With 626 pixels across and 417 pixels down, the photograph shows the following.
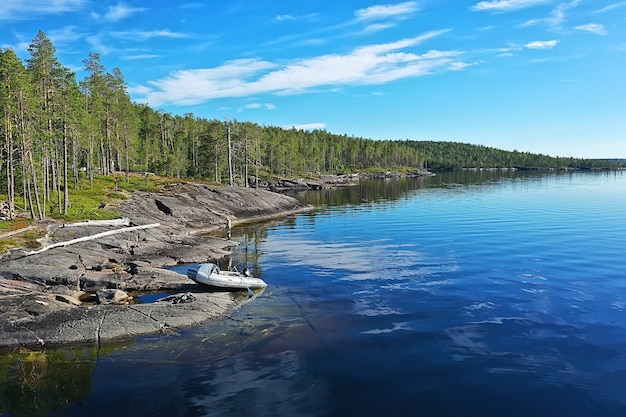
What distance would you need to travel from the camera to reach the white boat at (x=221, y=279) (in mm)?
30953

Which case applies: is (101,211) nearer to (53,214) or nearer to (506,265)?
(53,214)

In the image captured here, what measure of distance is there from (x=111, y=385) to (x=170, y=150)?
359ft

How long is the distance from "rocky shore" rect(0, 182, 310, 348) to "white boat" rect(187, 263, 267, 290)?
743 mm

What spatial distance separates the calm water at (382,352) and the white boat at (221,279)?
4.95 ft

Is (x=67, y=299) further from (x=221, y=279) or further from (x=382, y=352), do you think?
(x=382, y=352)

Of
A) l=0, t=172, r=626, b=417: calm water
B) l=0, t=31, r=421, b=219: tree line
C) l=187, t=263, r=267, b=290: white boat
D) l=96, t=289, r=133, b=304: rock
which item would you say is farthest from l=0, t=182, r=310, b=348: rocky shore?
l=0, t=31, r=421, b=219: tree line

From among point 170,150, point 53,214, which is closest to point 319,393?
point 53,214

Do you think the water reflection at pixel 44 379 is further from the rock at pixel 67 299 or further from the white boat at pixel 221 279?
the white boat at pixel 221 279

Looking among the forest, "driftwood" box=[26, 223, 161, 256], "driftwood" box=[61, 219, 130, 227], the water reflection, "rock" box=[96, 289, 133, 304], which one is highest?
the forest

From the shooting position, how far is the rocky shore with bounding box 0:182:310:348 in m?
23.3

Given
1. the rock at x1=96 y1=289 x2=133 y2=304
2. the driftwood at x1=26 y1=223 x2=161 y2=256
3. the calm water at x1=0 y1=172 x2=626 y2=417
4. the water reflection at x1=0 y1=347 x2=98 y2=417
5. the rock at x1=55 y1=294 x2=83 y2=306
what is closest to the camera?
the water reflection at x1=0 y1=347 x2=98 y2=417

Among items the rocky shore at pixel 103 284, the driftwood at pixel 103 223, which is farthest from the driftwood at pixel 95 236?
the driftwood at pixel 103 223

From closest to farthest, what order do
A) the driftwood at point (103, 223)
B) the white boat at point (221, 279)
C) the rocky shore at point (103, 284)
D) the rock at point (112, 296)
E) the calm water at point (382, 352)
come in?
the calm water at point (382, 352), the rocky shore at point (103, 284), the rock at point (112, 296), the white boat at point (221, 279), the driftwood at point (103, 223)

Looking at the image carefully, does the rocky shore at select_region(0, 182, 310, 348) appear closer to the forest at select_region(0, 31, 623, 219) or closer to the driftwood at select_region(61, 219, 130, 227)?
the driftwood at select_region(61, 219, 130, 227)
